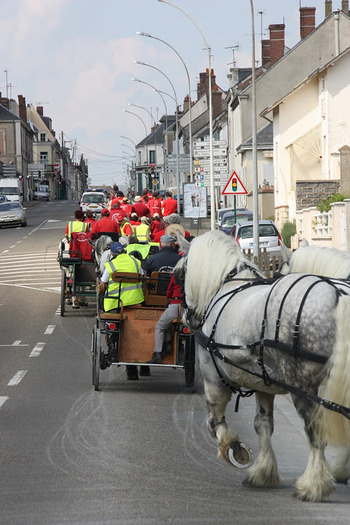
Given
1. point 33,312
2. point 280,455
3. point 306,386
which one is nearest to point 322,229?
point 33,312

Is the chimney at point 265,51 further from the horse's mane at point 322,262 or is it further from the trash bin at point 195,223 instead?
the horse's mane at point 322,262

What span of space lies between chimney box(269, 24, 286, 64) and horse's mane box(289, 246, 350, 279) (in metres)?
58.9

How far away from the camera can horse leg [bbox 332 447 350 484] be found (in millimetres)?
6660

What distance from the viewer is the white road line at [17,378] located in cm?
1177

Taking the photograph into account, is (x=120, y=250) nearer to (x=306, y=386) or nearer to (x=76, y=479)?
(x=76, y=479)

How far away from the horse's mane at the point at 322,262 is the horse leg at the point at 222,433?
1091mm

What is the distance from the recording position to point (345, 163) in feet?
112

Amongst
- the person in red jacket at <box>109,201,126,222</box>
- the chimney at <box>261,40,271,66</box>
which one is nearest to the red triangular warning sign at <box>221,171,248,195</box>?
the person in red jacket at <box>109,201,126,222</box>

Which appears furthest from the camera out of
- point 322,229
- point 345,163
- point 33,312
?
point 345,163

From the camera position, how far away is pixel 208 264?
24.2 ft

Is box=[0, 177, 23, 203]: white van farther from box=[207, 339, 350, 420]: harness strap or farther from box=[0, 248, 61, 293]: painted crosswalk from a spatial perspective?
box=[207, 339, 350, 420]: harness strap

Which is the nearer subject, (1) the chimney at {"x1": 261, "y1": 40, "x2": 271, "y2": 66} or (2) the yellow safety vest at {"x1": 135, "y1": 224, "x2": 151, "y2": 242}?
(2) the yellow safety vest at {"x1": 135, "y1": 224, "x2": 151, "y2": 242}

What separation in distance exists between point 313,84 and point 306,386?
126 ft

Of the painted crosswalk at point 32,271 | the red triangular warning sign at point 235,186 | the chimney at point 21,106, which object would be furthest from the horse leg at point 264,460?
the chimney at point 21,106
